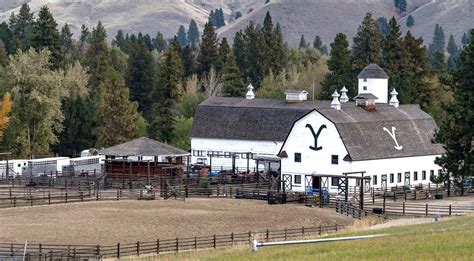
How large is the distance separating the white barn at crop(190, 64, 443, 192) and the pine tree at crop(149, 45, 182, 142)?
10805 millimetres

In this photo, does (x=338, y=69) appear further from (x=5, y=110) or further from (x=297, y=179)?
(x=297, y=179)

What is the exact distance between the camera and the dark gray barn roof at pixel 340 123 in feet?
288

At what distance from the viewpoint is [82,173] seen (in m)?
95.8

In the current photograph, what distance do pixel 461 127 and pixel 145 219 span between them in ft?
74.3

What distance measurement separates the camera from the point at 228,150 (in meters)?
101

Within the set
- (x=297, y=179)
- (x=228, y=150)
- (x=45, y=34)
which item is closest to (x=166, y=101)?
(x=45, y=34)

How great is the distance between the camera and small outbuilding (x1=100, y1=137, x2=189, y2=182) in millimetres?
91438

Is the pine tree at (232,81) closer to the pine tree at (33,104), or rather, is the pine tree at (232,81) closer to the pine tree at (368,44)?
the pine tree at (368,44)

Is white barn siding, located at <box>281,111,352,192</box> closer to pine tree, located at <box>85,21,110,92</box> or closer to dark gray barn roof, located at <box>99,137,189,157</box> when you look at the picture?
dark gray barn roof, located at <box>99,137,189,157</box>

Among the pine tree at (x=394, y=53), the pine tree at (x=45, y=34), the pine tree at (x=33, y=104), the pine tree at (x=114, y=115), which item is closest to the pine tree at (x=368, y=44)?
the pine tree at (x=394, y=53)

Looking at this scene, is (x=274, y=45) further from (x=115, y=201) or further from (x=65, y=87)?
(x=115, y=201)

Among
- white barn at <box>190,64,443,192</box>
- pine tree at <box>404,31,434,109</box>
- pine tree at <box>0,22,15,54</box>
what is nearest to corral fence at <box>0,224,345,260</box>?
white barn at <box>190,64,443,192</box>

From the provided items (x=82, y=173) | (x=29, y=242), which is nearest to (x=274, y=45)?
(x=82, y=173)

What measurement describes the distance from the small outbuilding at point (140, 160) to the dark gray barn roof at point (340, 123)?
26.6 feet
